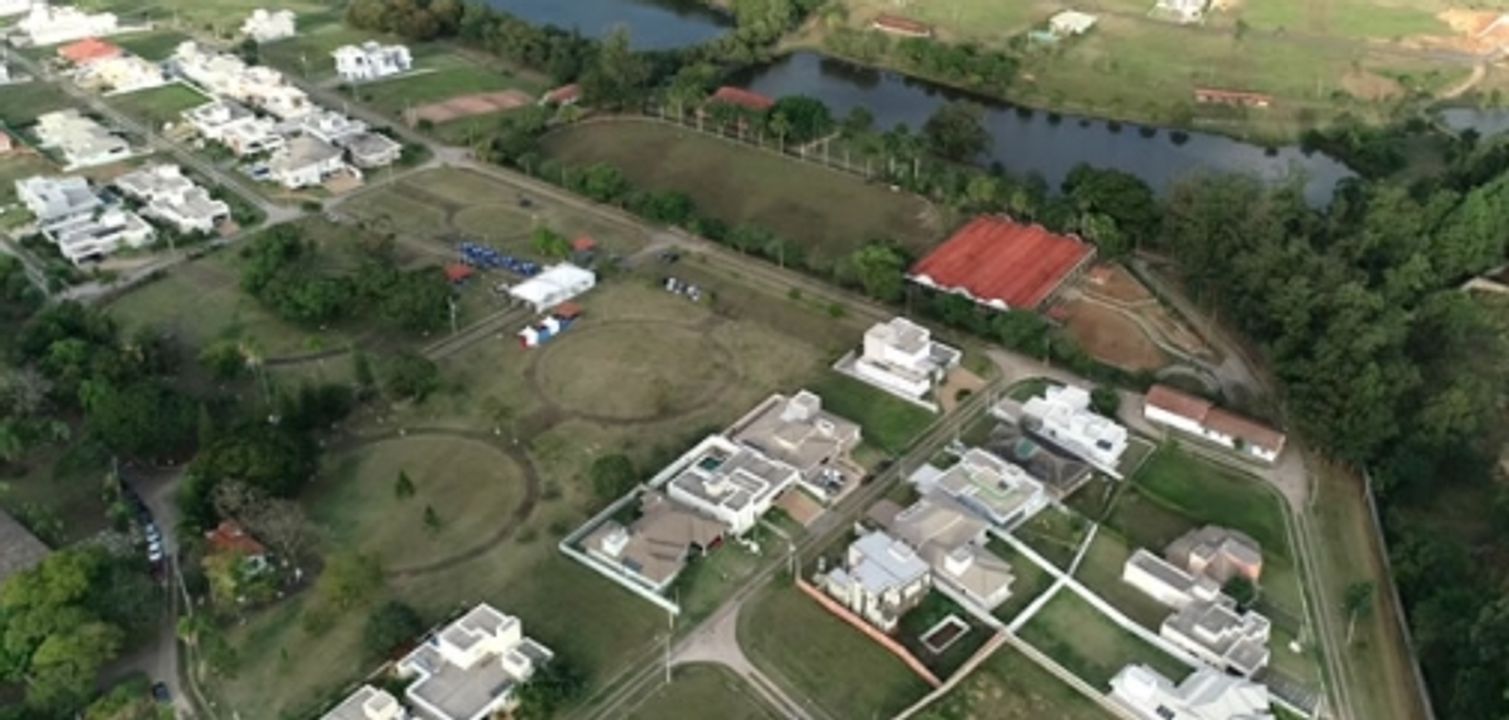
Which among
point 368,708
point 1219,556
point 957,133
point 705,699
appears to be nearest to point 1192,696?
point 1219,556

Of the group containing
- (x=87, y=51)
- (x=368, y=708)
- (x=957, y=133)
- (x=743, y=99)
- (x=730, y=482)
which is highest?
(x=957, y=133)

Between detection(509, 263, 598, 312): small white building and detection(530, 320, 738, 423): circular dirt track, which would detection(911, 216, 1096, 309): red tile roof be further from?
detection(509, 263, 598, 312): small white building

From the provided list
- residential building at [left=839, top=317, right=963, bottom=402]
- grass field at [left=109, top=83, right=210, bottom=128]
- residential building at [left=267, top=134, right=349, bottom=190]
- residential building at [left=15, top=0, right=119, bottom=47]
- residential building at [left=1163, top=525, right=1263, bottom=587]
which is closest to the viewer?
residential building at [left=1163, top=525, right=1263, bottom=587]

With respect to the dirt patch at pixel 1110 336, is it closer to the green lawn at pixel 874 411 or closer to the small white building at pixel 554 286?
the green lawn at pixel 874 411

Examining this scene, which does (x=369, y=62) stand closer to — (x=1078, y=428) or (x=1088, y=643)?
(x=1078, y=428)

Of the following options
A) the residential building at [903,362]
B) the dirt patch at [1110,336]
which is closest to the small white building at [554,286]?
the residential building at [903,362]

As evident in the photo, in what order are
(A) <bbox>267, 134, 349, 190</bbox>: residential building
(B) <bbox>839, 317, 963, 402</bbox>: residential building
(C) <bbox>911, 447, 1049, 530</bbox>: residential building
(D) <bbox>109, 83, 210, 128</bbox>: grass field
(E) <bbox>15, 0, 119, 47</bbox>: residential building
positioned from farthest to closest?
(E) <bbox>15, 0, 119, 47</bbox>: residential building < (D) <bbox>109, 83, 210, 128</bbox>: grass field < (A) <bbox>267, 134, 349, 190</bbox>: residential building < (B) <bbox>839, 317, 963, 402</bbox>: residential building < (C) <bbox>911, 447, 1049, 530</bbox>: residential building

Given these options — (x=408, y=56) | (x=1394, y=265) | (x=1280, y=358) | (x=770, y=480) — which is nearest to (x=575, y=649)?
(x=770, y=480)

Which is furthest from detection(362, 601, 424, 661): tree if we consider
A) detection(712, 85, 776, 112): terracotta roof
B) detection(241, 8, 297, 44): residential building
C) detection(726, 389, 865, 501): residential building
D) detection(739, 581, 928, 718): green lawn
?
detection(241, 8, 297, 44): residential building
